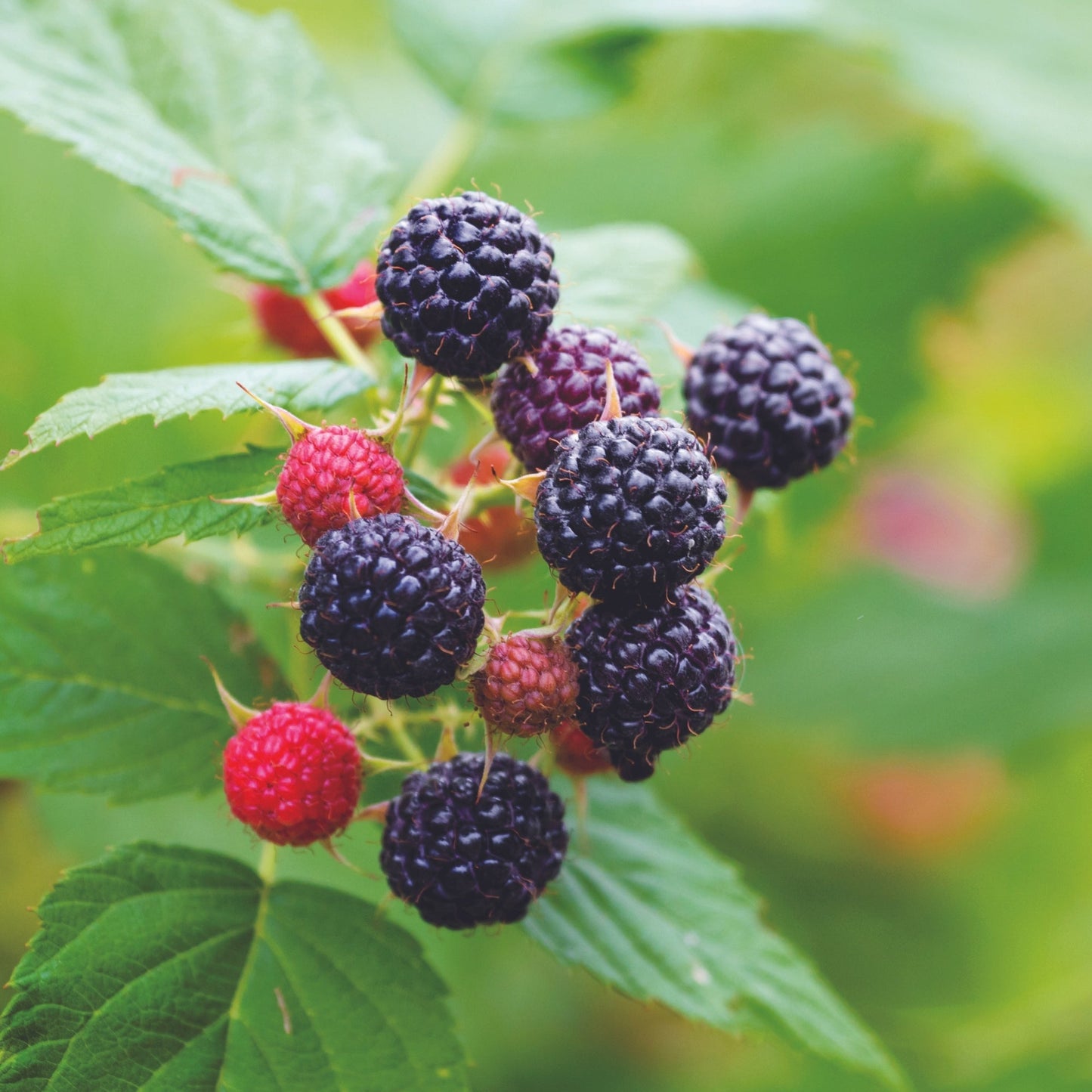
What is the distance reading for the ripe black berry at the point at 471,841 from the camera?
4.70 feet

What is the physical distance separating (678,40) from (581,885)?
9.37ft

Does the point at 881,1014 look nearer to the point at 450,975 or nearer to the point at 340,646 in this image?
the point at 450,975

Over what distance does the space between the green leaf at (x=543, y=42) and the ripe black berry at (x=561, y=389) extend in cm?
147

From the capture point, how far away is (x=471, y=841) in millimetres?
1414

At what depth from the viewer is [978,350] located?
13.4 feet

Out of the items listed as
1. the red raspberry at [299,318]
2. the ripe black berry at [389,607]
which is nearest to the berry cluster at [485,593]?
the ripe black berry at [389,607]

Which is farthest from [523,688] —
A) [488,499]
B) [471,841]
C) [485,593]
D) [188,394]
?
[188,394]

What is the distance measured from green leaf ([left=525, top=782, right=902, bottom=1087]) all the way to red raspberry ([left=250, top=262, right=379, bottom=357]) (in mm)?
1039

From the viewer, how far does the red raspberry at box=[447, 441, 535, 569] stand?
6.08 feet

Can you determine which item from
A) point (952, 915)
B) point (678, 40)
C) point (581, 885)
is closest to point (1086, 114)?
point (678, 40)

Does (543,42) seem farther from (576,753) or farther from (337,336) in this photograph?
(576,753)

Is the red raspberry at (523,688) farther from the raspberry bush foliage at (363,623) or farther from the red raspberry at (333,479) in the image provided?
the red raspberry at (333,479)

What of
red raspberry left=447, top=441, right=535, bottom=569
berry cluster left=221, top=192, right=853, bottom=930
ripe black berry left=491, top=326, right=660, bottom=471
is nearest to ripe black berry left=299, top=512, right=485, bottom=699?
berry cluster left=221, top=192, right=853, bottom=930

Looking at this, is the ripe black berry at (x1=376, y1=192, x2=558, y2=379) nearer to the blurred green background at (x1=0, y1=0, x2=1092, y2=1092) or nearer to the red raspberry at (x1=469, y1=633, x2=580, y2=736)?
the red raspberry at (x1=469, y1=633, x2=580, y2=736)
